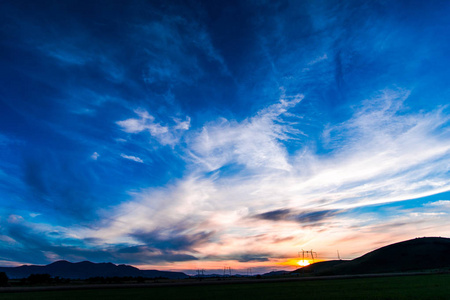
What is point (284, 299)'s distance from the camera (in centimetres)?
3142

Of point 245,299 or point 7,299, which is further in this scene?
point 7,299

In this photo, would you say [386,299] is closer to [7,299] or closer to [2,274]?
[7,299]

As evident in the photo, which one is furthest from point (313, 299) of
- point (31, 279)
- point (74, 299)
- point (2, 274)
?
point (31, 279)

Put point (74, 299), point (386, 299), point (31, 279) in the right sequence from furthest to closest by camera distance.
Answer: point (31, 279) < point (74, 299) < point (386, 299)

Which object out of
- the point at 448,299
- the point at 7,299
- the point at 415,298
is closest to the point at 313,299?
the point at 415,298

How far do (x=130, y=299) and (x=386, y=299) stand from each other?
1295 inches

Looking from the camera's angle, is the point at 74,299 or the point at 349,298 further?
the point at 74,299

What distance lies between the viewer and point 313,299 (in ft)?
99.3

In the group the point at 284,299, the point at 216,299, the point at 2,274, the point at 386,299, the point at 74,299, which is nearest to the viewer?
the point at 386,299

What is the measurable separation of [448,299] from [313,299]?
12.7 m

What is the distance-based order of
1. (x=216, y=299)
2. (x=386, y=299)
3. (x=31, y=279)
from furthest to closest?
(x=31, y=279), (x=216, y=299), (x=386, y=299)

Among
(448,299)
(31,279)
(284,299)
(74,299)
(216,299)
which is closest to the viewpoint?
(448,299)

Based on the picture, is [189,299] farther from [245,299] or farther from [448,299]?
[448,299]

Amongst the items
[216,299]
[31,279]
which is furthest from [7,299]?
[31,279]
